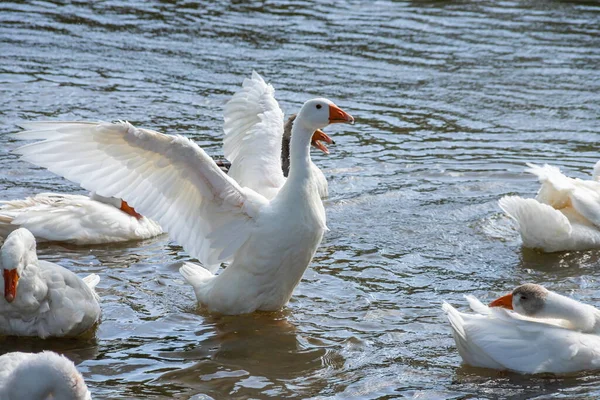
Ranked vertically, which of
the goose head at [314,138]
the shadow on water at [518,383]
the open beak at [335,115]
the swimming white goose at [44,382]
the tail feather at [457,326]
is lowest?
the shadow on water at [518,383]

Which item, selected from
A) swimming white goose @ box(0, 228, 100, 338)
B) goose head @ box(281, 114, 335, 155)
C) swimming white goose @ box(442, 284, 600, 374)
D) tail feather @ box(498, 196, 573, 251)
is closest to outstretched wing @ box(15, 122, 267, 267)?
swimming white goose @ box(0, 228, 100, 338)

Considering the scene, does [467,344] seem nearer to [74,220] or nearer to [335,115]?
[335,115]

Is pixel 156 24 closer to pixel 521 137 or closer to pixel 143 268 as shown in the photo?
pixel 521 137

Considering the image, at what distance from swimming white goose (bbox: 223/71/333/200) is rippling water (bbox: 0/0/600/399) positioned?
907 millimetres

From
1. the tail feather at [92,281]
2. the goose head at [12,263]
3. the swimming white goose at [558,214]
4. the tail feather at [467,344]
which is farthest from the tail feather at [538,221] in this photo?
the goose head at [12,263]

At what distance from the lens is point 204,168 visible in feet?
24.6

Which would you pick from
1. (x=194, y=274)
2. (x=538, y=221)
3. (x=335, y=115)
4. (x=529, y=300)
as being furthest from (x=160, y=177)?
(x=538, y=221)

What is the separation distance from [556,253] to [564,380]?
282cm

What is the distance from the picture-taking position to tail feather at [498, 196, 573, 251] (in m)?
8.90

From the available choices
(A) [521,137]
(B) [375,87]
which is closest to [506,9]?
(B) [375,87]

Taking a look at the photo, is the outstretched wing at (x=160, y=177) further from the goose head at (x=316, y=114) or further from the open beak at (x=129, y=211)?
the open beak at (x=129, y=211)

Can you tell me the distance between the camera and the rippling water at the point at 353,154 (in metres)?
6.99

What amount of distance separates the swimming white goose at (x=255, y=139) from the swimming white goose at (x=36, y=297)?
7.65ft

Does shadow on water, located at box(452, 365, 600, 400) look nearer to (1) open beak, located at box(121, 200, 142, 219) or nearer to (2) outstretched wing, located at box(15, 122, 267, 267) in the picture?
(2) outstretched wing, located at box(15, 122, 267, 267)
